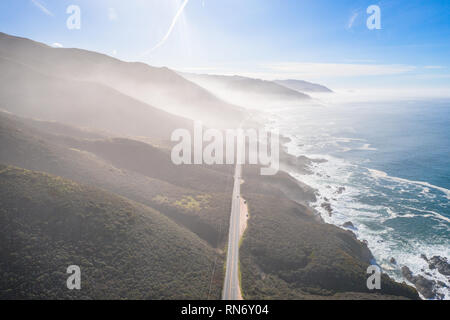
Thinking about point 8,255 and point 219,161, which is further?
point 219,161

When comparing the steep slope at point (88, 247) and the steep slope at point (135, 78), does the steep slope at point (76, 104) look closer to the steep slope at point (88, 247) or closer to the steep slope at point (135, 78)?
the steep slope at point (135, 78)

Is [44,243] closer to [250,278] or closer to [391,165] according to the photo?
[250,278]

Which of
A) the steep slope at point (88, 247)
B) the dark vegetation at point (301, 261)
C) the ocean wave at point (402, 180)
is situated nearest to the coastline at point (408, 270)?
the dark vegetation at point (301, 261)

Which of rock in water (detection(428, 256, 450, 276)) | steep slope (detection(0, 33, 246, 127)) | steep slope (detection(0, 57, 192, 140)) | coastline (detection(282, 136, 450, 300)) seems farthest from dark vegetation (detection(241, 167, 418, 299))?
steep slope (detection(0, 33, 246, 127))

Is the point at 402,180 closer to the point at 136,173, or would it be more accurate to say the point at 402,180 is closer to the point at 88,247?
the point at 136,173
